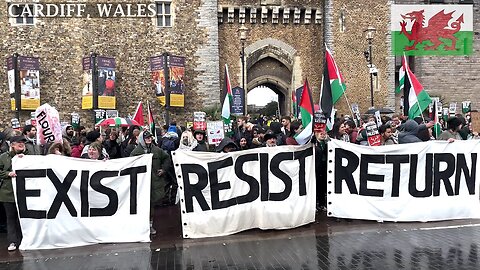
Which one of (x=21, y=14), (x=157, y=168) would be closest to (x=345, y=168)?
(x=157, y=168)

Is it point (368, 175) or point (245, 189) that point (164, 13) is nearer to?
point (245, 189)

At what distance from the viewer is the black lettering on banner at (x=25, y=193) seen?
23.3ft

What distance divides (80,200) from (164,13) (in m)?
18.6

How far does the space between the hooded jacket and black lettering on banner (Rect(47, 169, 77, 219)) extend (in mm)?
1155

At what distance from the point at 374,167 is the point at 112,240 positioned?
4201 millimetres

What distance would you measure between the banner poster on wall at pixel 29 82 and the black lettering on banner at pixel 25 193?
17582 mm

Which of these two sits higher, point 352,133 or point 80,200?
point 352,133

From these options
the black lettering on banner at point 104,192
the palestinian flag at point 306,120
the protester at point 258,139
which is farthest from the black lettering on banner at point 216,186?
the protester at point 258,139

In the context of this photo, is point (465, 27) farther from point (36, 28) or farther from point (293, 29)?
point (36, 28)

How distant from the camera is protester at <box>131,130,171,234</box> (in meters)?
7.63

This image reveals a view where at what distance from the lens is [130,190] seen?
7.38 meters

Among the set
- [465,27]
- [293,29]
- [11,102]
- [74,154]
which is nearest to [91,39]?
[11,102]

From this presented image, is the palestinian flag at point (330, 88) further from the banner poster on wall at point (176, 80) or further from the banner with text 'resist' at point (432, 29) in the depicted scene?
the banner with text 'resist' at point (432, 29)

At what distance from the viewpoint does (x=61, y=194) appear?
283 inches
